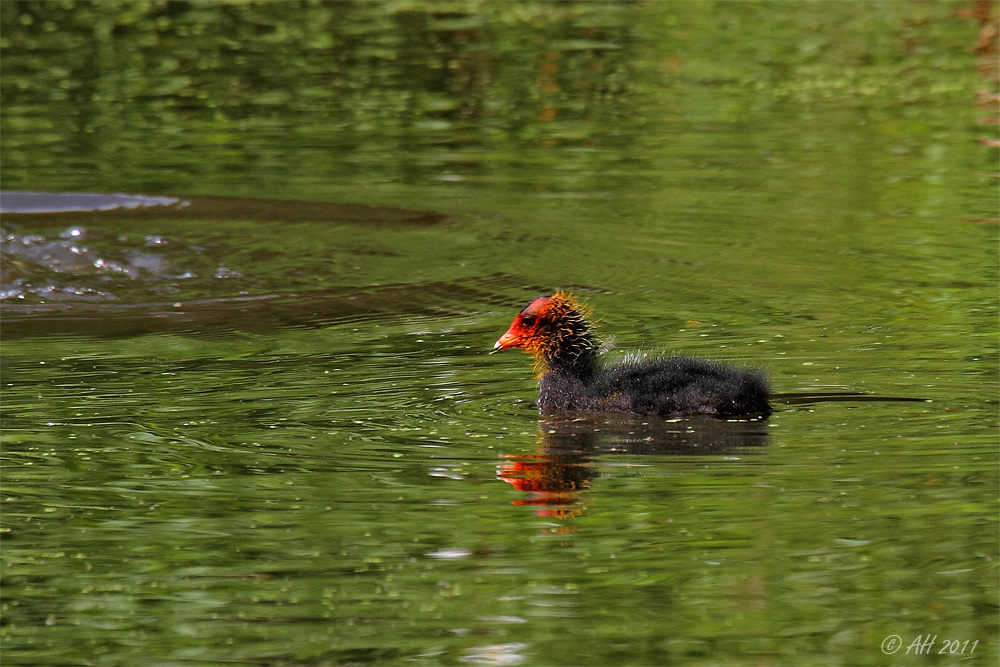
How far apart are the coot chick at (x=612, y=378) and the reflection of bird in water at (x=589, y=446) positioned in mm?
66

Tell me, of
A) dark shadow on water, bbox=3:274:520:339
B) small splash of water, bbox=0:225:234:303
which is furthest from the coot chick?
small splash of water, bbox=0:225:234:303

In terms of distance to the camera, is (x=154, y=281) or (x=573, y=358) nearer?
(x=573, y=358)

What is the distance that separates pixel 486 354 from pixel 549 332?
2.87 feet

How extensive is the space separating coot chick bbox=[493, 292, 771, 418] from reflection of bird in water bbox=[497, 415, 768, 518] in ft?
0.22

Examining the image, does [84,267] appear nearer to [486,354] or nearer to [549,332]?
[486,354]

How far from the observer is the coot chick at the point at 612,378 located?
6.76 m

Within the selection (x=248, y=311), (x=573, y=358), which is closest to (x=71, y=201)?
(x=248, y=311)

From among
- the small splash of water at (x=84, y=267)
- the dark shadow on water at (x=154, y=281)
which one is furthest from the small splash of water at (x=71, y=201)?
the small splash of water at (x=84, y=267)

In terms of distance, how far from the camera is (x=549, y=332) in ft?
24.4

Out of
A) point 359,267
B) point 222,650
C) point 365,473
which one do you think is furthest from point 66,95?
point 222,650

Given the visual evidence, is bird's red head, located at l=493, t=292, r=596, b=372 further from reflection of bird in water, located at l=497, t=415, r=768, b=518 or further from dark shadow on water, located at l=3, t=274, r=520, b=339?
dark shadow on water, located at l=3, t=274, r=520, b=339

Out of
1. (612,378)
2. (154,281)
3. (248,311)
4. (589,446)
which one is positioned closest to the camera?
(589,446)

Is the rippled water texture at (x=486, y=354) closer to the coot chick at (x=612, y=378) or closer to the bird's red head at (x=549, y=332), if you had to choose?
the coot chick at (x=612, y=378)

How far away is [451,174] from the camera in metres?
13.5
